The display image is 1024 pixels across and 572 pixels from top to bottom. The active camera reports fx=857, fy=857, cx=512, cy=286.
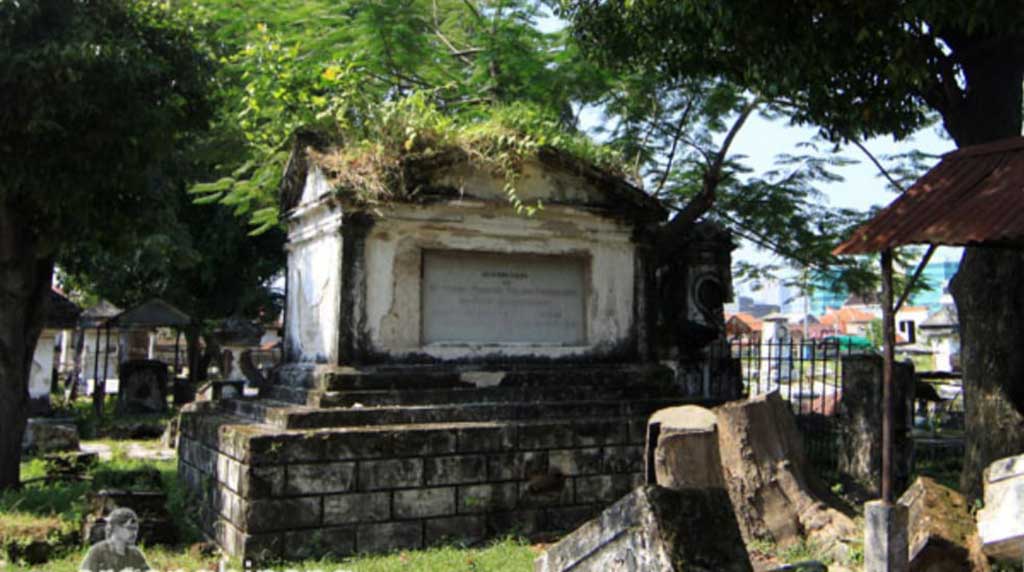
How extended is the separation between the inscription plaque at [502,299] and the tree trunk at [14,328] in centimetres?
434

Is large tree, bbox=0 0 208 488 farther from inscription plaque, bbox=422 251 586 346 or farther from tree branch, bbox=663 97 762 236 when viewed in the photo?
tree branch, bbox=663 97 762 236

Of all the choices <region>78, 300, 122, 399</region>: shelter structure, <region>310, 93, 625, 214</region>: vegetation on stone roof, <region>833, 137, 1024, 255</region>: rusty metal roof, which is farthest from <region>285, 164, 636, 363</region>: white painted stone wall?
<region>78, 300, 122, 399</region>: shelter structure

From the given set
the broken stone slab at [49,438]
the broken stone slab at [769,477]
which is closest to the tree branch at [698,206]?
the broken stone slab at [769,477]

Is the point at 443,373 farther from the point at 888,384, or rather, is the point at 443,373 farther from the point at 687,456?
the point at 888,384

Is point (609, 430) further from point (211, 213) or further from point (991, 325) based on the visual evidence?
point (211, 213)

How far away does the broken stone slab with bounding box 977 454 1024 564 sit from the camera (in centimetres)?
489

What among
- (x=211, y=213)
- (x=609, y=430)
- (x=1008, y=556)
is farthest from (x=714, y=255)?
(x=211, y=213)

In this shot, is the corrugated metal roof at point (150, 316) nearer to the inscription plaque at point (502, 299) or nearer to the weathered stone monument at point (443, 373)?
the weathered stone monument at point (443, 373)

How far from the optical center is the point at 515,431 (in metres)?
6.71

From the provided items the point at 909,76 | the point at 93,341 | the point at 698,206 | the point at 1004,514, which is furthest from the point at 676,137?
the point at 93,341

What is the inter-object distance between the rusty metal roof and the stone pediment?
269 cm

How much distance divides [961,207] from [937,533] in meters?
1.94

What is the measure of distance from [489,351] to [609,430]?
124 centimetres

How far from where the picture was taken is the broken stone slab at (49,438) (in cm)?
1170
